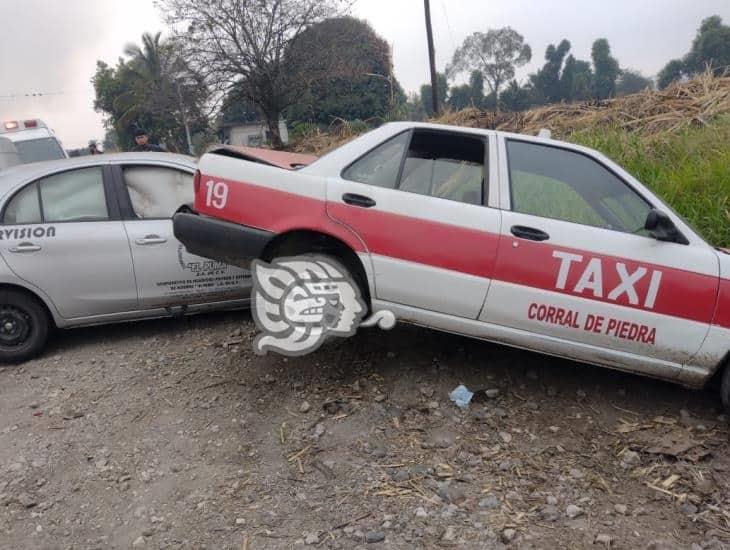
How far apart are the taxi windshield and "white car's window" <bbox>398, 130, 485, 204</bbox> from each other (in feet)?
29.3

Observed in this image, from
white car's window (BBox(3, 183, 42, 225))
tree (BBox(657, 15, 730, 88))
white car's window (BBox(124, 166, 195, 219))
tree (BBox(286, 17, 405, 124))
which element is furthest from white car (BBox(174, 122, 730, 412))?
tree (BBox(657, 15, 730, 88))

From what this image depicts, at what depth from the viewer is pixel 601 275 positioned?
128 inches

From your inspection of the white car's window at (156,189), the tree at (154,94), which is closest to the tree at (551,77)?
the tree at (154,94)

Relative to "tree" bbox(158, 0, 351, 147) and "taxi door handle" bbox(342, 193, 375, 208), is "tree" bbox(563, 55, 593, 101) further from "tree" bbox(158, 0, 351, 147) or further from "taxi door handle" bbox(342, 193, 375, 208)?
"taxi door handle" bbox(342, 193, 375, 208)

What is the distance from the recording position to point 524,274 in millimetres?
3299

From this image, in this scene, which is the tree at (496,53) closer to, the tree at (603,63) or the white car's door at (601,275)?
the tree at (603,63)

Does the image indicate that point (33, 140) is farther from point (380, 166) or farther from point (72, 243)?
point (380, 166)

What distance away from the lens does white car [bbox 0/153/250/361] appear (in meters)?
4.30

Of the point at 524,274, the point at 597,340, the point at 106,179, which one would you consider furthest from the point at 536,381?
Answer: the point at 106,179

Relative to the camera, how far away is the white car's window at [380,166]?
11.4 ft

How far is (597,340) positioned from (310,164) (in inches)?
80.0

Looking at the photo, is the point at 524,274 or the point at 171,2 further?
the point at 171,2

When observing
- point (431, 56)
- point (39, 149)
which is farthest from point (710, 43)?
point (39, 149)

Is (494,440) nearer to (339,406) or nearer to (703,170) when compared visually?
(339,406)
